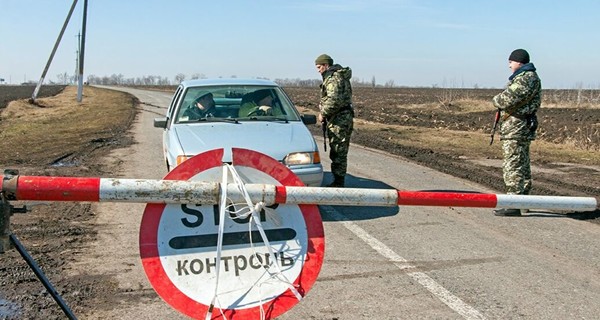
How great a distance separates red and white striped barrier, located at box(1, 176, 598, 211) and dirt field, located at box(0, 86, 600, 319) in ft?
6.26

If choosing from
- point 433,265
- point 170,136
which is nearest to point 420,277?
point 433,265

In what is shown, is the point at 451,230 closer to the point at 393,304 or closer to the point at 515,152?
the point at 515,152

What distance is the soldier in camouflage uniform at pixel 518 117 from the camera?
7793mm

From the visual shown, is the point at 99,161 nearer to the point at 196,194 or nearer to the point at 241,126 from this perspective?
the point at 241,126

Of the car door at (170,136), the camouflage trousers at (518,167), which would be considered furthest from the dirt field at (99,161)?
the car door at (170,136)

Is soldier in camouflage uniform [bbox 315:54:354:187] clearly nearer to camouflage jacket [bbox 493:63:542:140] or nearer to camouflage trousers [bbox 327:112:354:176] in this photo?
camouflage trousers [bbox 327:112:354:176]

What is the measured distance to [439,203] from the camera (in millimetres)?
2998

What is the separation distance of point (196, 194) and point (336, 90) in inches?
242

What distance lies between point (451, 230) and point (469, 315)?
8.62ft

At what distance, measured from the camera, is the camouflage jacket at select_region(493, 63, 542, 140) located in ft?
25.5

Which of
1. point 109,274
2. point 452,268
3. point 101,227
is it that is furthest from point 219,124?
point 452,268

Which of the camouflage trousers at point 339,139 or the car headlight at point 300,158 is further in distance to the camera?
the camouflage trousers at point 339,139

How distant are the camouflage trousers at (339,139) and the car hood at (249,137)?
0.94 m

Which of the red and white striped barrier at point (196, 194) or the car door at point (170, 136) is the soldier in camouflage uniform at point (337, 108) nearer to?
the car door at point (170, 136)
